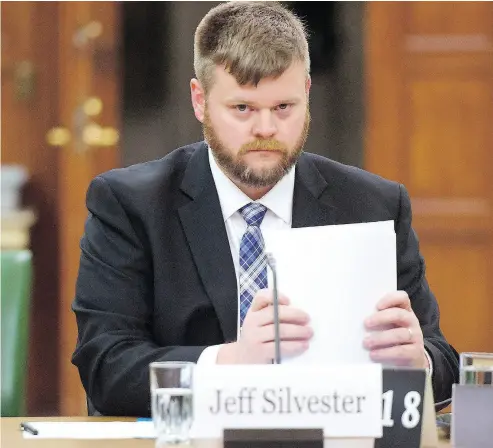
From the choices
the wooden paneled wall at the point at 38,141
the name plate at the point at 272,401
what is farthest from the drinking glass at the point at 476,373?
the wooden paneled wall at the point at 38,141

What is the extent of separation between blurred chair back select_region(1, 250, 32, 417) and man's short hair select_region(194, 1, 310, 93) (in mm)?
519

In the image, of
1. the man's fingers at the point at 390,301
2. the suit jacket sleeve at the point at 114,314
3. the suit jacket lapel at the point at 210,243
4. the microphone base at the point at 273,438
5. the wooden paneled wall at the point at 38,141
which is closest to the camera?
the microphone base at the point at 273,438

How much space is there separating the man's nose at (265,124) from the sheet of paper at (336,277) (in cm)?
39

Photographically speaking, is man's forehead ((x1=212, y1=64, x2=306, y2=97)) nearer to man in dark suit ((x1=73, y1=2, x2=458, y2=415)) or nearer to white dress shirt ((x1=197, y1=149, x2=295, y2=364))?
man in dark suit ((x1=73, y1=2, x2=458, y2=415))

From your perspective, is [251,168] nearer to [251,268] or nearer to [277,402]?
[251,268]

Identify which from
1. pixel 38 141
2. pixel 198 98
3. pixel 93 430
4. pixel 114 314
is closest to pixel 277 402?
pixel 93 430

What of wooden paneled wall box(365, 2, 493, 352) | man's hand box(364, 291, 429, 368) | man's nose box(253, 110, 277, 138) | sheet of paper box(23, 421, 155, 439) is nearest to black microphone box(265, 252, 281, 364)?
man's hand box(364, 291, 429, 368)

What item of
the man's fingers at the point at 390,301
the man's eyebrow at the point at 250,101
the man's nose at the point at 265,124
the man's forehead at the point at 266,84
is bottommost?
the man's fingers at the point at 390,301

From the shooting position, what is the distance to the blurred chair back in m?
2.08

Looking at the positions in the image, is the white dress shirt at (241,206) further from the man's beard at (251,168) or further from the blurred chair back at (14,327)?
the blurred chair back at (14,327)

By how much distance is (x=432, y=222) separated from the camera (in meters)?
4.34

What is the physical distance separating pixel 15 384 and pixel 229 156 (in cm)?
62

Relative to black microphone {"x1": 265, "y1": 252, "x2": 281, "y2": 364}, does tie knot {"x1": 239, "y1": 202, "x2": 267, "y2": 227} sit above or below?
above

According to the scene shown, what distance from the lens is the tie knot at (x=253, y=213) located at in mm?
2016
